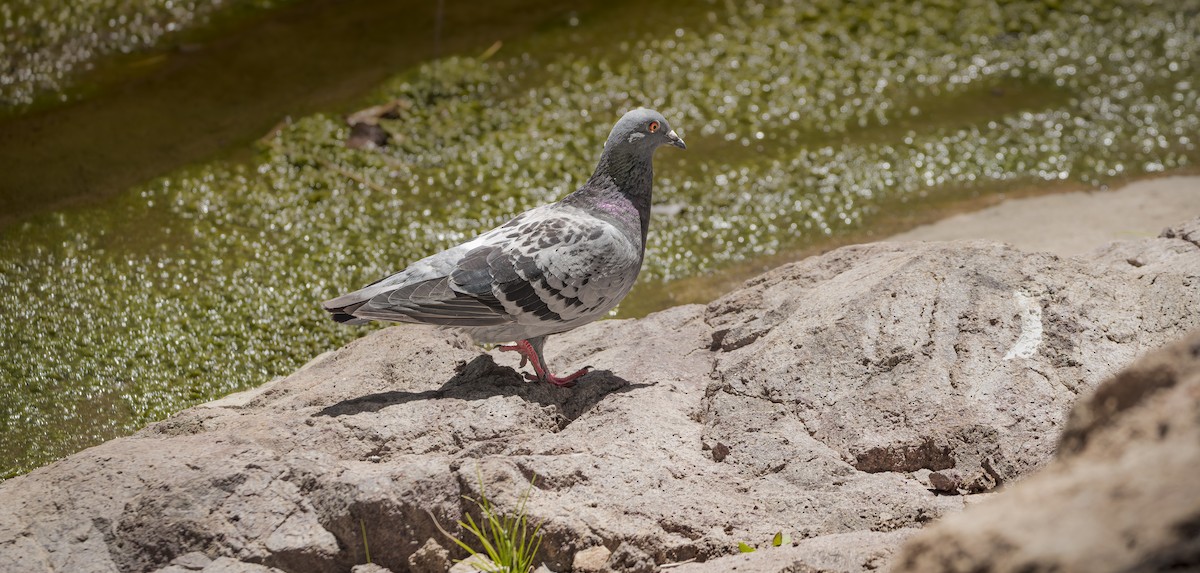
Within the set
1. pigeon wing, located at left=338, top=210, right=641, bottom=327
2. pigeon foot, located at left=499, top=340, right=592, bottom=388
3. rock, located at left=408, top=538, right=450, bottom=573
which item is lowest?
rock, located at left=408, top=538, right=450, bottom=573

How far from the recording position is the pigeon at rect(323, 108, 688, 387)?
4.43 metres

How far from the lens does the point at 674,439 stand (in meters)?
4.11

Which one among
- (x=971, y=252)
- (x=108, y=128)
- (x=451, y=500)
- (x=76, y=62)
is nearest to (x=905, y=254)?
(x=971, y=252)

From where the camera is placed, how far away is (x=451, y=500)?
145 inches

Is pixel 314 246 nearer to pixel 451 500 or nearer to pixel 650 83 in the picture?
pixel 650 83

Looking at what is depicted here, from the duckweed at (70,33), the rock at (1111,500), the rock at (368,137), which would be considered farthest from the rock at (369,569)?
the duckweed at (70,33)

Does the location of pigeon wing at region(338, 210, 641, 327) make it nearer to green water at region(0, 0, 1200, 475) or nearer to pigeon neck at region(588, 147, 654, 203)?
pigeon neck at region(588, 147, 654, 203)

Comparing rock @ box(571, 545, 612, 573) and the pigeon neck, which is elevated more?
the pigeon neck

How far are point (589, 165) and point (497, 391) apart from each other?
3446mm

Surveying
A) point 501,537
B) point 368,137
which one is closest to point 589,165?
point 368,137

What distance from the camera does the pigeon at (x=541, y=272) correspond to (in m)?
4.43

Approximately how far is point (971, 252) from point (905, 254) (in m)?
0.36

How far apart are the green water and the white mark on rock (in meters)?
2.66

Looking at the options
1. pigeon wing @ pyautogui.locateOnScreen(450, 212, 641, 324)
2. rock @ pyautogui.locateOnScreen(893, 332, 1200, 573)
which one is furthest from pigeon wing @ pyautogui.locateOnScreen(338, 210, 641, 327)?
rock @ pyautogui.locateOnScreen(893, 332, 1200, 573)
